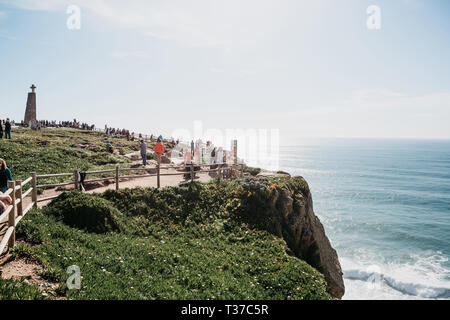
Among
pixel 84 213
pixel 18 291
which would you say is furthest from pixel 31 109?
pixel 18 291

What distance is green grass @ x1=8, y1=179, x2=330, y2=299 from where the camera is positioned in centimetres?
784

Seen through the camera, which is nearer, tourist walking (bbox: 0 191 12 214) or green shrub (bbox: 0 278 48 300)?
green shrub (bbox: 0 278 48 300)

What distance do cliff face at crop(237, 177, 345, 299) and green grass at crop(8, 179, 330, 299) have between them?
0.70 meters

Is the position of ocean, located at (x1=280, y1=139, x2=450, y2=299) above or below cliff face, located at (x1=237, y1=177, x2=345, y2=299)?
below

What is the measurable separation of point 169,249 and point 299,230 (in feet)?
29.4

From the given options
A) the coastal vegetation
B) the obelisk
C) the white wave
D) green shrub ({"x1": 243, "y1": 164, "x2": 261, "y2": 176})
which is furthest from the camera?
the obelisk

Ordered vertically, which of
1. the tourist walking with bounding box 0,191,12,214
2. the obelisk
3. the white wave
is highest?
the obelisk

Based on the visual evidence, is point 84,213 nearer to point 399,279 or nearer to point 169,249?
point 169,249

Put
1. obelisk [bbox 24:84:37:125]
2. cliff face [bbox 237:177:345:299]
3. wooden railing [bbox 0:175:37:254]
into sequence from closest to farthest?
wooden railing [bbox 0:175:37:254], cliff face [bbox 237:177:345:299], obelisk [bbox 24:84:37:125]

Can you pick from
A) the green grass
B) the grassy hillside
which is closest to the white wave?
the green grass

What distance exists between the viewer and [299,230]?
16.6 meters

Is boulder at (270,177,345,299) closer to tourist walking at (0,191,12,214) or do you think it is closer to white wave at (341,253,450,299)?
white wave at (341,253,450,299)

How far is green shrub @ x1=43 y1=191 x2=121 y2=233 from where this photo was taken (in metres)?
11.5
